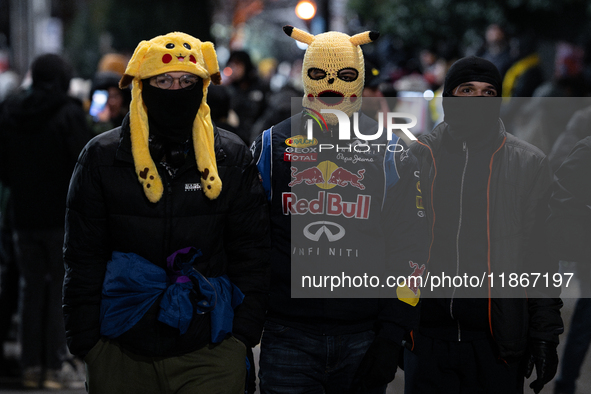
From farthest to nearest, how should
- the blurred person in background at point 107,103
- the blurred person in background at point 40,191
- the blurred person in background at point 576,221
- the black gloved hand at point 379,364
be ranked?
1. the blurred person in background at point 107,103
2. the blurred person in background at point 40,191
3. the blurred person in background at point 576,221
4. the black gloved hand at point 379,364

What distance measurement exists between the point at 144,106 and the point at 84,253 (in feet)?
2.19

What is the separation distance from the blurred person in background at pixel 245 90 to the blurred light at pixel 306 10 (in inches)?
245

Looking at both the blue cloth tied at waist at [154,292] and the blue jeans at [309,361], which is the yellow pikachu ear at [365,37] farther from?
the blue jeans at [309,361]

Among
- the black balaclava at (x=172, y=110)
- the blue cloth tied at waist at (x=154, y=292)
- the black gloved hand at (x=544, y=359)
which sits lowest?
the black gloved hand at (x=544, y=359)

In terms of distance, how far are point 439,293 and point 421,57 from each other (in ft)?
58.6

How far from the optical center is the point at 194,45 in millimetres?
3170

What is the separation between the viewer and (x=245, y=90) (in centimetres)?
933

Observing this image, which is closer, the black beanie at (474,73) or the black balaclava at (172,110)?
the black balaclava at (172,110)

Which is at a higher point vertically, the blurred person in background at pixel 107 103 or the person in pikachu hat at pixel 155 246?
the blurred person in background at pixel 107 103

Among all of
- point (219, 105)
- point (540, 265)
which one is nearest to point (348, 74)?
point (540, 265)

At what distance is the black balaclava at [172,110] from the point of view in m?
3.12

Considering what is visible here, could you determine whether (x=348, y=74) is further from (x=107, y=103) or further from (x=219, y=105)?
(x=107, y=103)

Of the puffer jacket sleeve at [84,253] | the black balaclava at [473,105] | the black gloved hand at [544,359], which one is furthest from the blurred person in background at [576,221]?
the puffer jacket sleeve at [84,253]

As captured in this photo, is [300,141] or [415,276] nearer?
[415,276]
